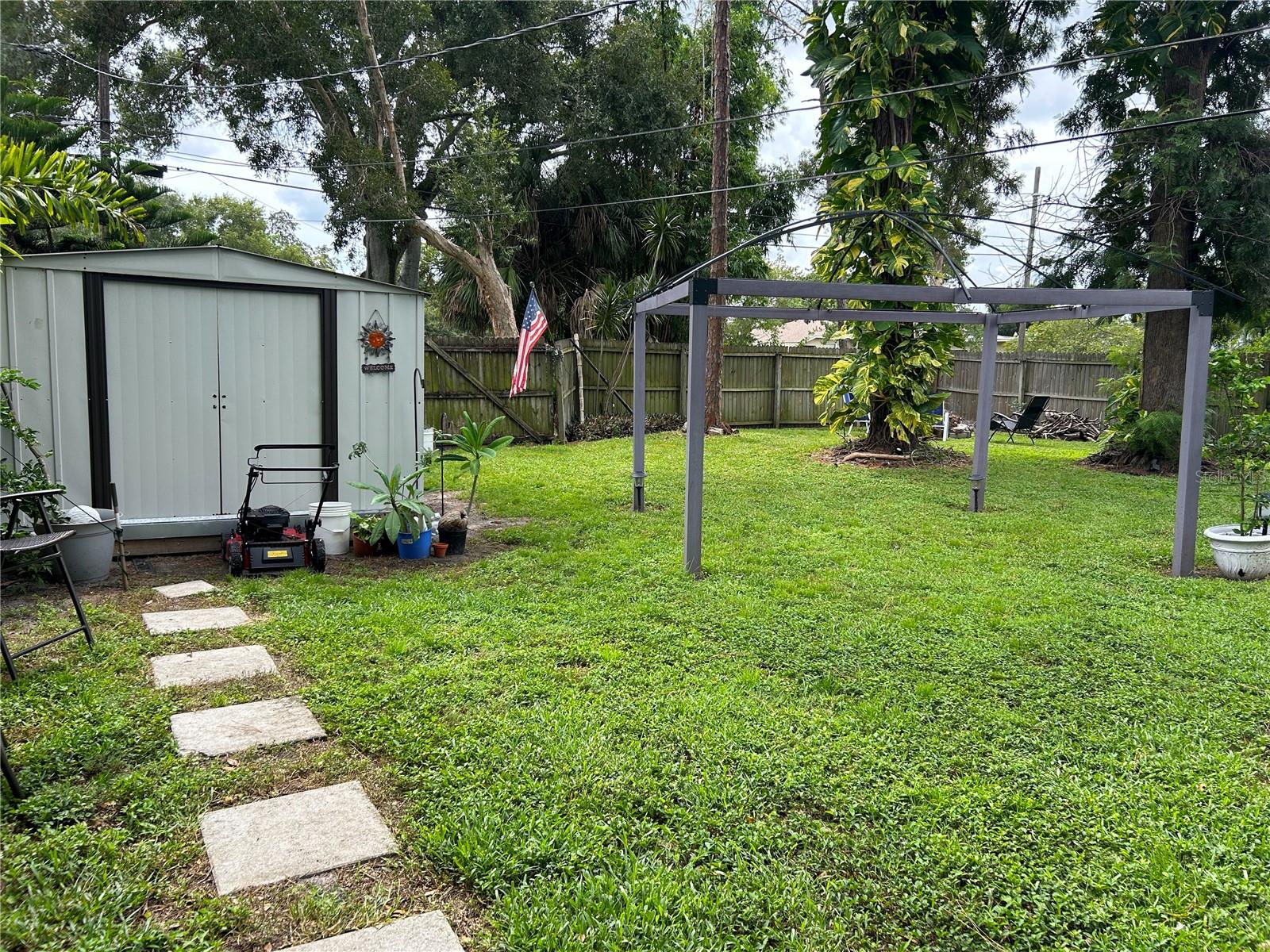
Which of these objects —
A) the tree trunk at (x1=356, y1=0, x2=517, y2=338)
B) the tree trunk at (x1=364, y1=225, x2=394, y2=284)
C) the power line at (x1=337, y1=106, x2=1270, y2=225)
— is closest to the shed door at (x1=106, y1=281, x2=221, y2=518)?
the power line at (x1=337, y1=106, x2=1270, y2=225)

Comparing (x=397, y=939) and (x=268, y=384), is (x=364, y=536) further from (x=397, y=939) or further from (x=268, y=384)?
(x=397, y=939)

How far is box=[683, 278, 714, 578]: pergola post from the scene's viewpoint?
4.75 metres

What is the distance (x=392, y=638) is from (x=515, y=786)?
5.21 feet

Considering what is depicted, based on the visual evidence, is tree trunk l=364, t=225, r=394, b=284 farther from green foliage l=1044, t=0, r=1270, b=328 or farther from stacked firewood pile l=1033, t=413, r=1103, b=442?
stacked firewood pile l=1033, t=413, r=1103, b=442

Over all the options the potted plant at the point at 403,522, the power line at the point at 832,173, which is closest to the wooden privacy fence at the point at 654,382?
the power line at the point at 832,173

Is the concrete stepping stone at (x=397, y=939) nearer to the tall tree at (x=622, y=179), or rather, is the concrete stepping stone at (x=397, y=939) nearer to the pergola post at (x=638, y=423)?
the pergola post at (x=638, y=423)

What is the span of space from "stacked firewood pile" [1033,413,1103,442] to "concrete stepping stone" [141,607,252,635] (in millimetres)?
13506

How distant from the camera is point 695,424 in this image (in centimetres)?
497

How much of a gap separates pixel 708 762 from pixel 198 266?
4714 millimetres

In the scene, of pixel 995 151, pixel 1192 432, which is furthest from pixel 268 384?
pixel 995 151

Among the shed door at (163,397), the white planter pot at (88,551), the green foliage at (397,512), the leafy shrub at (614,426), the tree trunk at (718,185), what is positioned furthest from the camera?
the leafy shrub at (614,426)

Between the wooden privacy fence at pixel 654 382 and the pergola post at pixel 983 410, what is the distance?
6293 millimetres

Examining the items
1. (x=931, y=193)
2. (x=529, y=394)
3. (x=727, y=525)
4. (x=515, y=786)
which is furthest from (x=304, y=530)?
(x=931, y=193)

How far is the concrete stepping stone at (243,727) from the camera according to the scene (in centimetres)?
275
